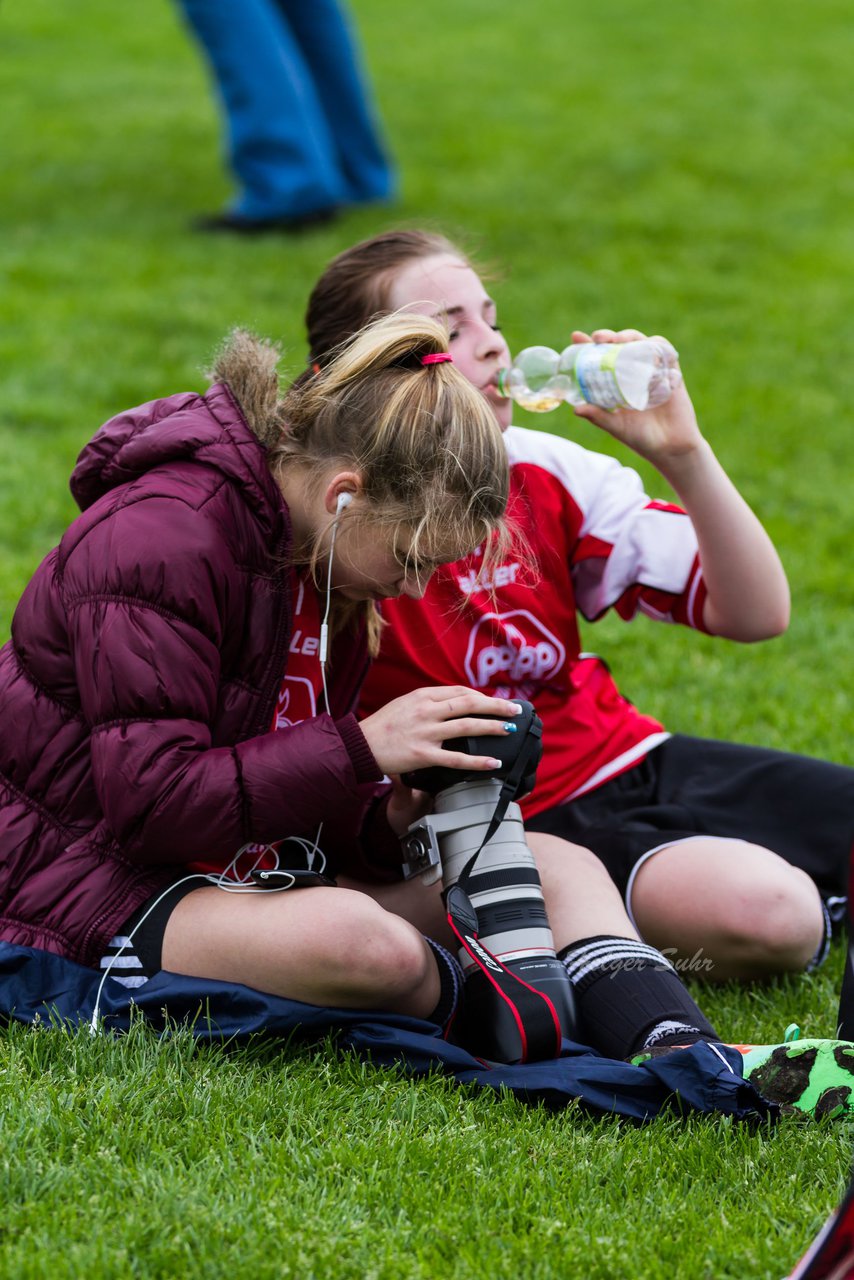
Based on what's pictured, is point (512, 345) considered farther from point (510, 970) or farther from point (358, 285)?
point (510, 970)

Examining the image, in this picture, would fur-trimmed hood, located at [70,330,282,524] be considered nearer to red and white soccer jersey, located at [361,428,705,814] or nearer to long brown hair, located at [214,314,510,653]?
long brown hair, located at [214,314,510,653]

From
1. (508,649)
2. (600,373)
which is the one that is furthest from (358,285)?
(508,649)

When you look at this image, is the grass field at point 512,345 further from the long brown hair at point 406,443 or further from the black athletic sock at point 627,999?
the long brown hair at point 406,443

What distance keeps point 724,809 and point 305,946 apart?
1.10 m

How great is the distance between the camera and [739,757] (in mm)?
3207

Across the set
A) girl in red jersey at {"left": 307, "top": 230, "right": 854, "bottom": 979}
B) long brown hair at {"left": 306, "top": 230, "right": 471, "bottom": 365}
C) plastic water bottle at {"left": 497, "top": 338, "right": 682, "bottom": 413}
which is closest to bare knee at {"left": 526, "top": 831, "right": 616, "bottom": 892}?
girl in red jersey at {"left": 307, "top": 230, "right": 854, "bottom": 979}

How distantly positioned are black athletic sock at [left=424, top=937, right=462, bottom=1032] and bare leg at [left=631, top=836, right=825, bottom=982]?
482 millimetres

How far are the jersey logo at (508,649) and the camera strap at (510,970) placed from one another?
41 centimetres

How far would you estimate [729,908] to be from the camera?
2795mm

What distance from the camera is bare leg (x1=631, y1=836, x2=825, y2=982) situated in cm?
279

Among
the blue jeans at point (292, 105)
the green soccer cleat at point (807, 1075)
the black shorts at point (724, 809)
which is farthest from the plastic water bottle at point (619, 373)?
the blue jeans at point (292, 105)

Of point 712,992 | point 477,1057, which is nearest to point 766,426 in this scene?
point 712,992

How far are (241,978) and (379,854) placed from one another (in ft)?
1.47

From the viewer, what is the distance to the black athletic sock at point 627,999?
8.14 ft
